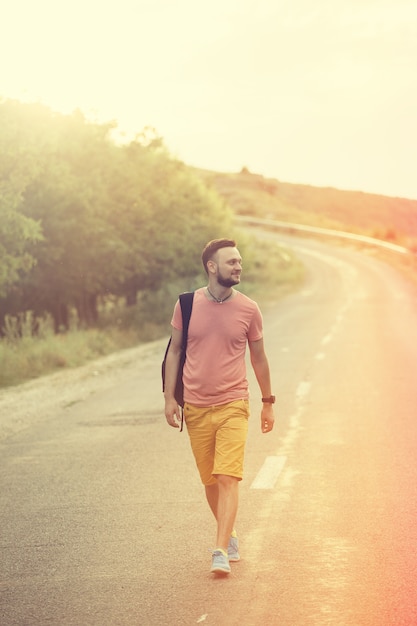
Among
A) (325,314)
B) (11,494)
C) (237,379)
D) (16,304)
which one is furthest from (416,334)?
(237,379)

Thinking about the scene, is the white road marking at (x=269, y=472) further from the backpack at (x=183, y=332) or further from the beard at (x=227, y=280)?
the beard at (x=227, y=280)

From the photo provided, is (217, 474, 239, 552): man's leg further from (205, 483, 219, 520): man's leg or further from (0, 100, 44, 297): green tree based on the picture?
(0, 100, 44, 297): green tree

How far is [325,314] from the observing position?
1379 inches

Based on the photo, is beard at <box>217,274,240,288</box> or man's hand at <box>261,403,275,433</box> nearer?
beard at <box>217,274,240,288</box>

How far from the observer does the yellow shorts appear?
659 centimetres

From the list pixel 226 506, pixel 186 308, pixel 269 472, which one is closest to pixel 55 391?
pixel 269 472

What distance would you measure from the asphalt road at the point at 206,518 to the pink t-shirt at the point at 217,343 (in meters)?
1.01

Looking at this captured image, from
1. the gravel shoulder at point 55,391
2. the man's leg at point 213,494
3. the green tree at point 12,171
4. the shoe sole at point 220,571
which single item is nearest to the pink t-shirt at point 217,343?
the man's leg at point 213,494

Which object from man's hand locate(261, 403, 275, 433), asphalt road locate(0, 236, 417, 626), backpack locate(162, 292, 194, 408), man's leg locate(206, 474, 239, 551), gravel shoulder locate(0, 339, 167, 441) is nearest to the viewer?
asphalt road locate(0, 236, 417, 626)

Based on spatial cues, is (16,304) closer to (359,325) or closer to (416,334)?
(359,325)

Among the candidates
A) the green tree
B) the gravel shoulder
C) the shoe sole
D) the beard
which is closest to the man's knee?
the shoe sole

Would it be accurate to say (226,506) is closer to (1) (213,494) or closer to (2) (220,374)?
(1) (213,494)

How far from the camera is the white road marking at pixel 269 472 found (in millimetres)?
9219

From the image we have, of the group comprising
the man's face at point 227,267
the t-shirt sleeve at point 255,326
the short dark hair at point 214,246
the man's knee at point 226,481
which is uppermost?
the short dark hair at point 214,246
